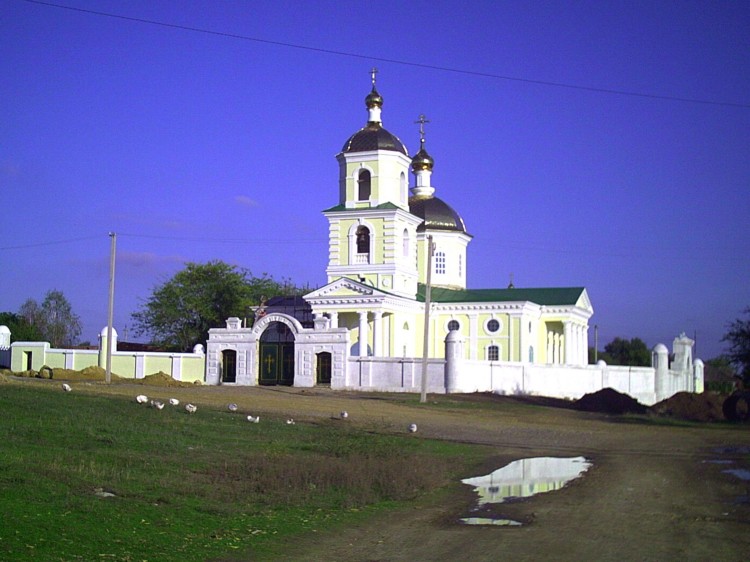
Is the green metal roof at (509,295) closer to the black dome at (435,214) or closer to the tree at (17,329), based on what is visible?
the black dome at (435,214)

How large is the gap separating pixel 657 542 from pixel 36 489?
279 inches

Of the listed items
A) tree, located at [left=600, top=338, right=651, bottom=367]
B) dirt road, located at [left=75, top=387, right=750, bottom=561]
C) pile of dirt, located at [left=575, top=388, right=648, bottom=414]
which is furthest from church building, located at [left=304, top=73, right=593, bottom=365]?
tree, located at [left=600, top=338, right=651, bottom=367]

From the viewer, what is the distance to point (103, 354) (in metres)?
46.3

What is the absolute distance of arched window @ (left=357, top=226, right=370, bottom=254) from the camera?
5325cm

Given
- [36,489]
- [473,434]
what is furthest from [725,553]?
[473,434]

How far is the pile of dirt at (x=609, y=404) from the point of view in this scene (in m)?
39.9

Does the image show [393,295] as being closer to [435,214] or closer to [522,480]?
[435,214]

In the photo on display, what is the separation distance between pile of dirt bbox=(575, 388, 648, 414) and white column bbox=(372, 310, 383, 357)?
1219 centimetres

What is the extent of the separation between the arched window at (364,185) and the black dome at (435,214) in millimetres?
8694

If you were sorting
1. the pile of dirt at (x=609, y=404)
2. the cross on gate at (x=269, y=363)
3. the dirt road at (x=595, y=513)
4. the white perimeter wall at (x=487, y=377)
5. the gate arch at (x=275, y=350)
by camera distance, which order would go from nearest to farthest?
the dirt road at (x=595, y=513), the pile of dirt at (x=609, y=404), the white perimeter wall at (x=487, y=377), the gate arch at (x=275, y=350), the cross on gate at (x=269, y=363)

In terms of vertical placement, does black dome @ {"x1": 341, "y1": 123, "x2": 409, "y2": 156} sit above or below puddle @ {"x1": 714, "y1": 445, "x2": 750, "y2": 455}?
above

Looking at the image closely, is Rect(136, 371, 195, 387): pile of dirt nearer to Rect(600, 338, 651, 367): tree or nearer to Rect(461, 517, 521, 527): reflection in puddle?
Rect(461, 517, 521, 527): reflection in puddle

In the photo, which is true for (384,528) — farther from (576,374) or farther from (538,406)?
(576,374)

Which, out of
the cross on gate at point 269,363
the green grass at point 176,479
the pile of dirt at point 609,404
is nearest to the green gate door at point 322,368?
the cross on gate at point 269,363
